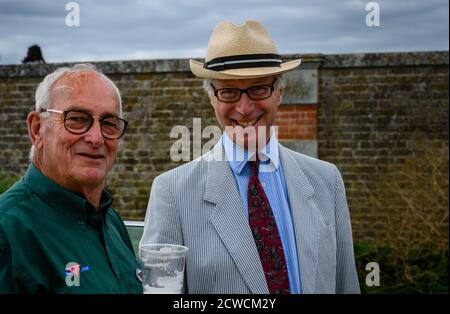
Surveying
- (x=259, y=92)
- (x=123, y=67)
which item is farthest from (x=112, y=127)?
(x=123, y=67)

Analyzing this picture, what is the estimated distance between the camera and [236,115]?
2.52 m

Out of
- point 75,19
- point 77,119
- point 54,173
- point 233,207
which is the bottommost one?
point 233,207

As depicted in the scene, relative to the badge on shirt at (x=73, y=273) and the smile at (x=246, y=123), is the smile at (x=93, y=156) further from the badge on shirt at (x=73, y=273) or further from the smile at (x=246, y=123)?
the smile at (x=246, y=123)

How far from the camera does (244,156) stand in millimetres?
2590

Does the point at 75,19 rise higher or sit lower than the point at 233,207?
higher

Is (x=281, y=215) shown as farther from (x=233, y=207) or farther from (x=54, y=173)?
(x=54, y=173)

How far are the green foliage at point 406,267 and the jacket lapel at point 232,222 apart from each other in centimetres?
432

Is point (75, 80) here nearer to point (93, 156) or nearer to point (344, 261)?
point (93, 156)

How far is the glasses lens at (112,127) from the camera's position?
2094 mm

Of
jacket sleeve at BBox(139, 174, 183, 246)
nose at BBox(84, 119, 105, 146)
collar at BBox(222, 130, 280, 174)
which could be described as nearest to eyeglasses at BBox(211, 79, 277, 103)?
collar at BBox(222, 130, 280, 174)

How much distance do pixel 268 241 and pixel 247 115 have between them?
505mm

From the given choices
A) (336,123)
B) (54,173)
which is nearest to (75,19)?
(54,173)

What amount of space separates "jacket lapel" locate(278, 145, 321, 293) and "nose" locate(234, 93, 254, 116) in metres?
0.29

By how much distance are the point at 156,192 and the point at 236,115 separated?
0.44 m
